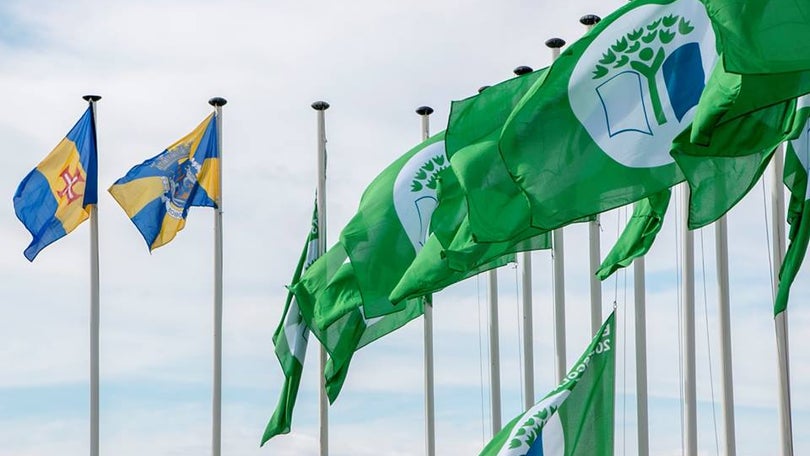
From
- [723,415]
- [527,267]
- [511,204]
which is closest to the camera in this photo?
[511,204]

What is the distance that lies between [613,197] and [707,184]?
3.41 ft

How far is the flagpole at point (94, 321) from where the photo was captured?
2728cm

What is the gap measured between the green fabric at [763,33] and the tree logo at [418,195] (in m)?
9.93

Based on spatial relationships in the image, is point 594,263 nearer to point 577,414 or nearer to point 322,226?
point 577,414

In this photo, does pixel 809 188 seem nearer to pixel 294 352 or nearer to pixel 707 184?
pixel 707 184

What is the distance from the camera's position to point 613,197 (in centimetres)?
1694

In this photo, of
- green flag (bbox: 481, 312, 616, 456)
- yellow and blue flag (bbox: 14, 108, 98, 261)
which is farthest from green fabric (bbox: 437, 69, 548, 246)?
yellow and blue flag (bbox: 14, 108, 98, 261)

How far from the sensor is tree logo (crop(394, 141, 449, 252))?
23906mm

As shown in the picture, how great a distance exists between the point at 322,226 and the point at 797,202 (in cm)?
1070

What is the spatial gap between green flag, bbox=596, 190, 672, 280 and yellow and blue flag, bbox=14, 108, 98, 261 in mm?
10901

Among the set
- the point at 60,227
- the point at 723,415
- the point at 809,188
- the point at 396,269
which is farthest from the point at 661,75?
the point at 60,227

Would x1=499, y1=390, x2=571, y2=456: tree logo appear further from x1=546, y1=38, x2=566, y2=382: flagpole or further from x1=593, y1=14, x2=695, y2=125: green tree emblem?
x1=593, y1=14, x2=695, y2=125: green tree emblem

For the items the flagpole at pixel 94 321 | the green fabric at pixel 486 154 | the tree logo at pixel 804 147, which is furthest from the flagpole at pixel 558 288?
the flagpole at pixel 94 321

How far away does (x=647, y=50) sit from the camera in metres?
17.1
